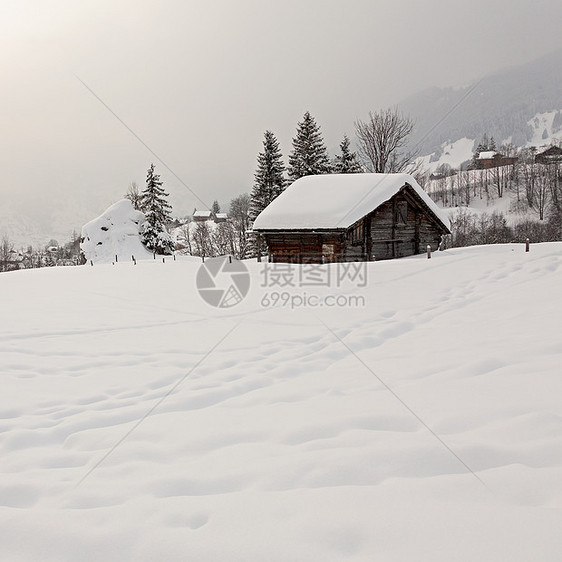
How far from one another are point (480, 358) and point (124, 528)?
12.9 feet

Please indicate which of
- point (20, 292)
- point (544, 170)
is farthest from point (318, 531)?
point (544, 170)

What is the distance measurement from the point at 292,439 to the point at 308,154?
118 ft

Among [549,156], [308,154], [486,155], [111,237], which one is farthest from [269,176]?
[486,155]

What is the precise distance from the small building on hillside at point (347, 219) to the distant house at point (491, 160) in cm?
9592

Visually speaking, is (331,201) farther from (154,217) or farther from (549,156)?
(549,156)

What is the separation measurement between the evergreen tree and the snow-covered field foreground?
30829 millimetres

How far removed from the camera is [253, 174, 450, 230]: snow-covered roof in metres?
17.5

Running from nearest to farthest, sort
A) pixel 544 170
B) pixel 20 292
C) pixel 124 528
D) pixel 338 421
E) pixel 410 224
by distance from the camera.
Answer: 1. pixel 124 528
2. pixel 338 421
3. pixel 20 292
4. pixel 410 224
5. pixel 544 170

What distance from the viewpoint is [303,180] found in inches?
844

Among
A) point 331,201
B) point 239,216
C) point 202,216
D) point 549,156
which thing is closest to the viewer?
point 331,201

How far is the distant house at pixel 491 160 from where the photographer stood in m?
102

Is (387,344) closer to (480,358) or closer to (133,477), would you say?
(480,358)

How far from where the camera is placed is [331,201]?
60.9 feet

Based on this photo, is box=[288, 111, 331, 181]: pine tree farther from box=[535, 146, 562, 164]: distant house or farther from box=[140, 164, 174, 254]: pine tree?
box=[535, 146, 562, 164]: distant house
